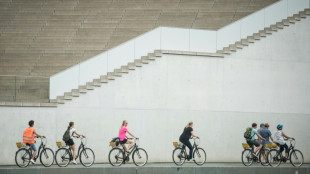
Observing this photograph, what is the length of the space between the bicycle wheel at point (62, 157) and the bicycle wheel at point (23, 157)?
1.06 metres

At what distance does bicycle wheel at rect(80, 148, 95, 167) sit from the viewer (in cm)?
2016

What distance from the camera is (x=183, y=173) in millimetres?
19641

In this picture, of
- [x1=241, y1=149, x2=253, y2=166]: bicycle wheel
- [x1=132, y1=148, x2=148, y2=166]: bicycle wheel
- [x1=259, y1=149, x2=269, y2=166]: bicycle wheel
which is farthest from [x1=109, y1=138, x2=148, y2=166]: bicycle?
[x1=259, y1=149, x2=269, y2=166]: bicycle wheel

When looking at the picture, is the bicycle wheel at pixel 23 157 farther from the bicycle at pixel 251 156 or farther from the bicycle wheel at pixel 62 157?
the bicycle at pixel 251 156

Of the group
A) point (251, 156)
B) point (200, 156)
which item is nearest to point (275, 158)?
point (251, 156)

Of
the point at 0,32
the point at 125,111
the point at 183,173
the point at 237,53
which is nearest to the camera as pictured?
the point at 183,173

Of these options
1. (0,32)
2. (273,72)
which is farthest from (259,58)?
(0,32)

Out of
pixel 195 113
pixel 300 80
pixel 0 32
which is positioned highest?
pixel 0 32

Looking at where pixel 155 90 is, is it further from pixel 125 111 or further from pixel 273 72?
pixel 273 72

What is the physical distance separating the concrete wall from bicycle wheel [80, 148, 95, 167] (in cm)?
234

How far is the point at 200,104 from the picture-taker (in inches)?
960

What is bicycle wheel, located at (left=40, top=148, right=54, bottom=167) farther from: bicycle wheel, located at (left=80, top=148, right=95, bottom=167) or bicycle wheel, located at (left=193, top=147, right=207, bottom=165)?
bicycle wheel, located at (left=193, top=147, right=207, bottom=165)

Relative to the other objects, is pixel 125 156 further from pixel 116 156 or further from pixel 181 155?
pixel 181 155

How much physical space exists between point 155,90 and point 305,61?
25.7ft
